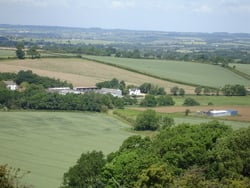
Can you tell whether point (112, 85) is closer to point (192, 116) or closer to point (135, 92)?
point (135, 92)

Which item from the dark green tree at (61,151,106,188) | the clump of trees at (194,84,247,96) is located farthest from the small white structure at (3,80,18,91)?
the dark green tree at (61,151,106,188)

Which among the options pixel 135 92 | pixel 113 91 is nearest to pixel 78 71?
pixel 135 92

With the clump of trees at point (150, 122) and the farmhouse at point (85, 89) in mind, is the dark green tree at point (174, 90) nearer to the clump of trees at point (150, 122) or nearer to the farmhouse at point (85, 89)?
the farmhouse at point (85, 89)

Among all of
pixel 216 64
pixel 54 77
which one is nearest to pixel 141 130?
pixel 54 77

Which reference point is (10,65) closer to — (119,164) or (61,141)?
(61,141)

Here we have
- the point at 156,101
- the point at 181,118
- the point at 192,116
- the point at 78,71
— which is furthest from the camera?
the point at 78,71

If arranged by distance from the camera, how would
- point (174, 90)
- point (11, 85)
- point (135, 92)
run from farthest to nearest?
point (135, 92)
point (174, 90)
point (11, 85)

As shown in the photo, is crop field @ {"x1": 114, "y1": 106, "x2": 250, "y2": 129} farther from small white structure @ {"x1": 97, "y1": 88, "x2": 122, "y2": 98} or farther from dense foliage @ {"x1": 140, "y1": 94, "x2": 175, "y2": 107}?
small white structure @ {"x1": 97, "y1": 88, "x2": 122, "y2": 98}
